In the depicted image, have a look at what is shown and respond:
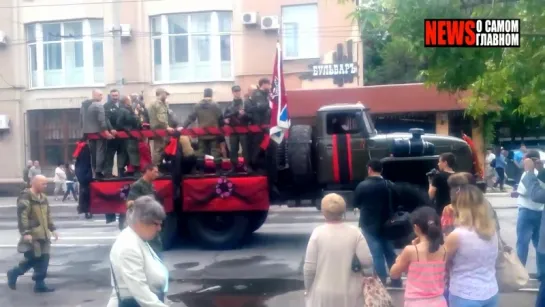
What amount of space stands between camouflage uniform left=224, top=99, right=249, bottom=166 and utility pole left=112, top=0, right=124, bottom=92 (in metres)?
12.3

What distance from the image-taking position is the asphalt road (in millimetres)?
10508

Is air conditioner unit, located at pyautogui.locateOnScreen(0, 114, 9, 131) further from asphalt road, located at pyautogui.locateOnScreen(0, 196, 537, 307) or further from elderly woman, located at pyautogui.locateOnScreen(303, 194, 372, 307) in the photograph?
elderly woman, located at pyautogui.locateOnScreen(303, 194, 372, 307)

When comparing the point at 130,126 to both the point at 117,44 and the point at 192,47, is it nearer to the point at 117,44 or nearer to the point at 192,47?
the point at 117,44

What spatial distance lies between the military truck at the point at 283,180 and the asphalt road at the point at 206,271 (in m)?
0.61

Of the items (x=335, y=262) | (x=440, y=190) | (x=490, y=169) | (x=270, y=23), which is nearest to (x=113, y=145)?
(x=440, y=190)

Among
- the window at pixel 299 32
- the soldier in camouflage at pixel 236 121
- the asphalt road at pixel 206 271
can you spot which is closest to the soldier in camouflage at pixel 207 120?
the soldier in camouflage at pixel 236 121

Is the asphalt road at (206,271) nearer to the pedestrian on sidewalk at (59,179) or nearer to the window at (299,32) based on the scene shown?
the pedestrian on sidewalk at (59,179)

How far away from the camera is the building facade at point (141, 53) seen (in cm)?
2994

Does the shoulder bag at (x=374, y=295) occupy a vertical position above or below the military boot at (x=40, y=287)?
above

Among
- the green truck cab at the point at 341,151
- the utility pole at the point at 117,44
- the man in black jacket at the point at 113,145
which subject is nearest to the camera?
the green truck cab at the point at 341,151

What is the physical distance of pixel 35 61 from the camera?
32594 mm

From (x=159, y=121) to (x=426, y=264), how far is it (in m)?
8.91

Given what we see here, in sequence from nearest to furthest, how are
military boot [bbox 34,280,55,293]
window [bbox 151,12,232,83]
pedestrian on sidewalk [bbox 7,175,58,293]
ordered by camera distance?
1. pedestrian on sidewalk [bbox 7,175,58,293]
2. military boot [bbox 34,280,55,293]
3. window [bbox 151,12,232,83]

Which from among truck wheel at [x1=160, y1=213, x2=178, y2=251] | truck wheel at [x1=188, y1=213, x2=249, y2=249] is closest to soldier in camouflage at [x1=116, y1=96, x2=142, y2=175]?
truck wheel at [x1=160, y1=213, x2=178, y2=251]
